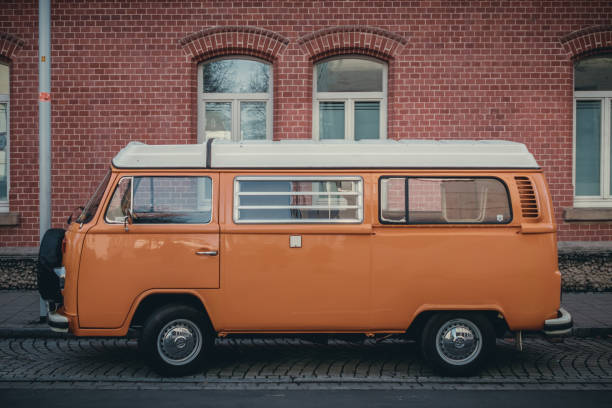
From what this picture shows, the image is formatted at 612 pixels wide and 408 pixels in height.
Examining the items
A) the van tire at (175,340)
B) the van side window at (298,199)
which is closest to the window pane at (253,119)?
the van side window at (298,199)

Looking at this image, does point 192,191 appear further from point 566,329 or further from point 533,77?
point 533,77

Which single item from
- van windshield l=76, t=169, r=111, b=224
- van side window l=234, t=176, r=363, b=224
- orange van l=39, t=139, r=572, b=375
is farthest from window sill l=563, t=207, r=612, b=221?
van windshield l=76, t=169, r=111, b=224

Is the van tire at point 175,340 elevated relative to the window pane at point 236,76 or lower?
lower

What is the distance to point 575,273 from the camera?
10.2 metres

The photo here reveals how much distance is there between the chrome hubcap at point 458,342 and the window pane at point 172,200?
2.64 metres

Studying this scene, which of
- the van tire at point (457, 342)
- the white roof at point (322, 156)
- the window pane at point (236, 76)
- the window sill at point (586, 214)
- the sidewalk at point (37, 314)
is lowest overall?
the sidewalk at point (37, 314)

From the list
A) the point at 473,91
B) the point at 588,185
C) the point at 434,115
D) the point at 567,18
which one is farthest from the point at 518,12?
the point at 588,185

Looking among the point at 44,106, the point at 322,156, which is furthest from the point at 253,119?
the point at 322,156

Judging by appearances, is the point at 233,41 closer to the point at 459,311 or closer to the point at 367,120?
the point at 367,120

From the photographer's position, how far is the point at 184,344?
582cm

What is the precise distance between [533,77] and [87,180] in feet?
26.6

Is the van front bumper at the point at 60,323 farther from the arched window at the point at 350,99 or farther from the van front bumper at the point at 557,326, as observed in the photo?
the arched window at the point at 350,99

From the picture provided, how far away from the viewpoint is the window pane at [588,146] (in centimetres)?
1091

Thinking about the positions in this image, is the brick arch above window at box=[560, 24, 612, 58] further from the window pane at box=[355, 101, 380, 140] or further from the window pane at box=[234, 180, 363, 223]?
the window pane at box=[234, 180, 363, 223]
